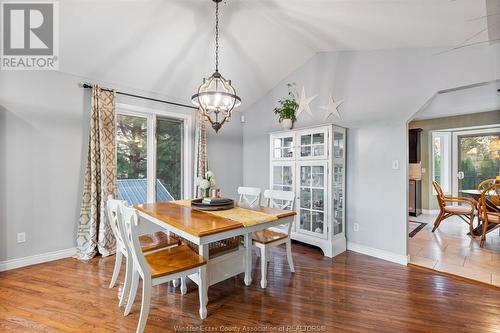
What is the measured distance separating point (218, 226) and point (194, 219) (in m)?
0.33

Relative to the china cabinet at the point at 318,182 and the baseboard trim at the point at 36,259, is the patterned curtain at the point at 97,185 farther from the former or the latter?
the china cabinet at the point at 318,182

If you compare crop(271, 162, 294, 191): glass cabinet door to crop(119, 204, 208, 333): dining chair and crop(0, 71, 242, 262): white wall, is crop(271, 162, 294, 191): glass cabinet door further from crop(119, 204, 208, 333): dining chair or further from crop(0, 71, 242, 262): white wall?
crop(0, 71, 242, 262): white wall

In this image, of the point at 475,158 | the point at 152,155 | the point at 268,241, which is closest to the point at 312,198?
the point at 268,241

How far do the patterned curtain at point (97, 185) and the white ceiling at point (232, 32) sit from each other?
454 mm

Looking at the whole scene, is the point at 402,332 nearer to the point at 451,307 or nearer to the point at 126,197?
the point at 451,307

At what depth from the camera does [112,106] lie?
328 centimetres

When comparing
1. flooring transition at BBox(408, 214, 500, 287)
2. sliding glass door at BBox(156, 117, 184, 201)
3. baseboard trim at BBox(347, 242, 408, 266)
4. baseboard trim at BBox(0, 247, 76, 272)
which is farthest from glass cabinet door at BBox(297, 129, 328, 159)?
baseboard trim at BBox(0, 247, 76, 272)

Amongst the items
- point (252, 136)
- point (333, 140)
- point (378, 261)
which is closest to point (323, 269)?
point (378, 261)

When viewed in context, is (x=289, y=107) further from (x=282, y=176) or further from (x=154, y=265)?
(x=154, y=265)

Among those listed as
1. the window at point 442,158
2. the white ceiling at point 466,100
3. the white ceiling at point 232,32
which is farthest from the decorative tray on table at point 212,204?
the window at point 442,158

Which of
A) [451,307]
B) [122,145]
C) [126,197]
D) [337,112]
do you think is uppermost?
[337,112]

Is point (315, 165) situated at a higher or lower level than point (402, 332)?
higher

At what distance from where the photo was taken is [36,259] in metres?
2.86

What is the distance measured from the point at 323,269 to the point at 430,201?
4.58 metres
